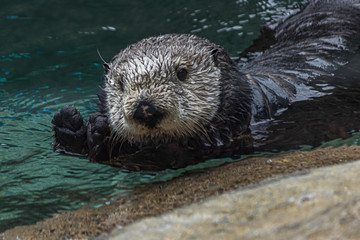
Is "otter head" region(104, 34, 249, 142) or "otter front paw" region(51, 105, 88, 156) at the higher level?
"otter head" region(104, 34, 249, 142)

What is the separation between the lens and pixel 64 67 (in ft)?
18.8

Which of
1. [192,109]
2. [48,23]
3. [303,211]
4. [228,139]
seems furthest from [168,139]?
[48,23]

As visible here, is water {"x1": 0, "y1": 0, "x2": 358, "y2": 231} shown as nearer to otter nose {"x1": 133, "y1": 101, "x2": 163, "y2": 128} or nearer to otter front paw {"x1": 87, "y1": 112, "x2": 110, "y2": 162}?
otter front paw {"x1": 87, "y1": 112, "x2": 110, "y2": 162}

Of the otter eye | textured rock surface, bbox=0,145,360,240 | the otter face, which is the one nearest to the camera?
textured rock surface, bbox=0,145,360,240

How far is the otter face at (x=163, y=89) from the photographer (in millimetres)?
2619

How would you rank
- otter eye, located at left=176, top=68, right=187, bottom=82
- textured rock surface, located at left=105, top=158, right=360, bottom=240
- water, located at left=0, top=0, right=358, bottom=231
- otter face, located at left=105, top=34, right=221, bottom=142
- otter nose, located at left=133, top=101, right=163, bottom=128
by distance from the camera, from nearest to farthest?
textured rock surface, located at left=105, top=158, right=360, bottom=240 → otter nose, located at left=133, top=101, right=163, bottom=128 → otter face, located at left=105, top=34, right=221, bottom=142 → water, located at left=0, top=0, right=358, bottom=231 → otter eye, located at left=176, top=68, right=187, bottom=82

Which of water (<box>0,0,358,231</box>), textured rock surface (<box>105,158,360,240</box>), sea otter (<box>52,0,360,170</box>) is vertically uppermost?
textured rock surface (<box>105,158,360,240</box>)

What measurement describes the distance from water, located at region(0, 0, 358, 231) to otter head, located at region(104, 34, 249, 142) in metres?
0.34

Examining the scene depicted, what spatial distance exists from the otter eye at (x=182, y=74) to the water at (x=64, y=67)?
2.04ft

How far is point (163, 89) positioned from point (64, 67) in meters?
3.33

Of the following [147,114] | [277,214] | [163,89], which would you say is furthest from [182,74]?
[277,214]

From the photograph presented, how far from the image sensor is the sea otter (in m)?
2.75

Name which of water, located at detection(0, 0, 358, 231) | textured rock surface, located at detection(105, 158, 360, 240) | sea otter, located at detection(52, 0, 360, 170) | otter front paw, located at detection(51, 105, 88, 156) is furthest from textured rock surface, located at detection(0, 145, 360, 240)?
otter front paw, located at detection(51, 105, 88, 156)

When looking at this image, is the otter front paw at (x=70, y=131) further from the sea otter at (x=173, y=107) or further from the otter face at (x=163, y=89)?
the otter face at (x=163, y=89)
